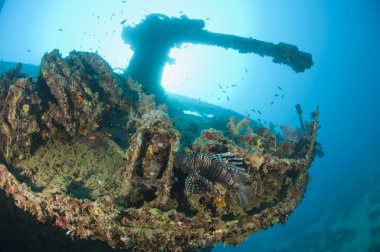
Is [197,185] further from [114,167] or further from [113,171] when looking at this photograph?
[114,167]

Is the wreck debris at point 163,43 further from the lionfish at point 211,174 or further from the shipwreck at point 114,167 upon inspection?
the lionfish at point 211,174

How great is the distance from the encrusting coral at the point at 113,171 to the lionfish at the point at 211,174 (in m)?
0.27

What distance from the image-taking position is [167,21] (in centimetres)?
1545

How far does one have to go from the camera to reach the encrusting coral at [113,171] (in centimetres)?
430

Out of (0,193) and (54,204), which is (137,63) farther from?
(54,204)

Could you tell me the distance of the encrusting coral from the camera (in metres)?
4.30

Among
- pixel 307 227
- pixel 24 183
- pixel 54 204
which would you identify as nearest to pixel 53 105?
pixel 24 183

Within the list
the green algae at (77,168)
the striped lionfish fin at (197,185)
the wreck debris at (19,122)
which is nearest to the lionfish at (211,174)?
the striped lionfish fin at (197,185)

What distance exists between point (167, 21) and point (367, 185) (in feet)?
157

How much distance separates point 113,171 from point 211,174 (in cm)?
199

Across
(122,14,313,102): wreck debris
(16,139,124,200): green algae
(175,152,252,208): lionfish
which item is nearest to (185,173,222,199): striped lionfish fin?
(175,152,252,208): lionfish

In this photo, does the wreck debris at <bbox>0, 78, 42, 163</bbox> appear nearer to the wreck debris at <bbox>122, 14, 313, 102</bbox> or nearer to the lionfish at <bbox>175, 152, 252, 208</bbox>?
the lionfish at <bbox>175, 152, 252, 208</bbox>

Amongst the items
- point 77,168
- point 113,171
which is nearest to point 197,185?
point 113,171

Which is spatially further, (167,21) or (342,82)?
(342,82)
